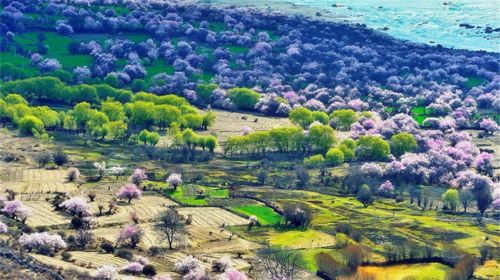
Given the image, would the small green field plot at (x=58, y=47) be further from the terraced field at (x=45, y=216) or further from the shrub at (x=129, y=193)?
the terraced field at (x=45, y=216)

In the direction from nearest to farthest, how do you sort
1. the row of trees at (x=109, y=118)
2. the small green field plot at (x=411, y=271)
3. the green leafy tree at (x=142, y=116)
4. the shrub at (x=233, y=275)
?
the shrub at (x=233, y=275)
the small green field plot at (x=411, y=271)
the row of trees at (x=109, y=118)
the green leafy tree at (x=142, y=116)

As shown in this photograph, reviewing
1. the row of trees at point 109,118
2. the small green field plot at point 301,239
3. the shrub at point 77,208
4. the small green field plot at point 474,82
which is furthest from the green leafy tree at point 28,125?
the small green field plot at point 474,82

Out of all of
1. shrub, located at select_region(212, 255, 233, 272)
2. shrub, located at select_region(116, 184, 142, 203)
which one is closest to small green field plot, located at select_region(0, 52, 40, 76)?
shrub, located at select_region(116, 184, 142, 203)

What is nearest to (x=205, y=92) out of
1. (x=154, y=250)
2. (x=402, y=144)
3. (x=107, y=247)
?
(x=402, y=144)

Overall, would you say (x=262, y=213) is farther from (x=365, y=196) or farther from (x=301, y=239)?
(x=365, y=196)

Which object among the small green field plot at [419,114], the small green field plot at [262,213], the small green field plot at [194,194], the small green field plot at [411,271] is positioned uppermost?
the small green field plot at [411,271]

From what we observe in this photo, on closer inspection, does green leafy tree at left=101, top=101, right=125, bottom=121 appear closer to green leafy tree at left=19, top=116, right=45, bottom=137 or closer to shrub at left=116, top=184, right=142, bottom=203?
green leafy tree at left=19, top=116, right=45, bottom=137

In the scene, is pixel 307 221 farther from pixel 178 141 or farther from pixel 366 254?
pixel 178 141
